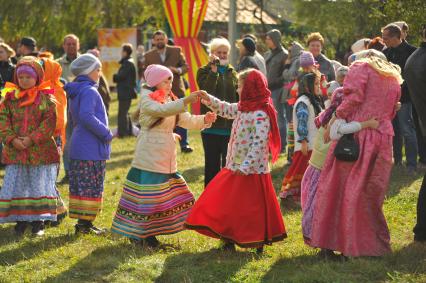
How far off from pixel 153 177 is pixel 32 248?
1.44m

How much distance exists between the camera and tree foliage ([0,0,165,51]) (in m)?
34.5

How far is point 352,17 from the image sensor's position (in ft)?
72.1

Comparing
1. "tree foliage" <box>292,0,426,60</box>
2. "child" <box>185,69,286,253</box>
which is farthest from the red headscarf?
"tree foliage" <box>292,0,426,60</box>

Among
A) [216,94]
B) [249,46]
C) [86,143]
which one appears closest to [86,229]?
[86,143]

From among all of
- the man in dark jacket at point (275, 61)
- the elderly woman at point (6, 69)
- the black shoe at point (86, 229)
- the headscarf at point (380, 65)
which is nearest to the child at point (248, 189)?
the headscarf at point (380, 65)

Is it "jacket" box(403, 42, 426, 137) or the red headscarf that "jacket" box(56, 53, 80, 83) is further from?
"jacket" box(403, 42, 426, 137)

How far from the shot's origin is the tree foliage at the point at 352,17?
41.5 ft

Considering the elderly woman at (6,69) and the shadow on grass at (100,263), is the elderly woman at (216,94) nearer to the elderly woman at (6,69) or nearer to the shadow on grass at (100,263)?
the shadow on grass at (100,263)

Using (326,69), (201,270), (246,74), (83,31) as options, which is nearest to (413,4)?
(326,69)

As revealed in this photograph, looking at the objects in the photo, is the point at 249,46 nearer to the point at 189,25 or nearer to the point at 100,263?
the point at 100,263

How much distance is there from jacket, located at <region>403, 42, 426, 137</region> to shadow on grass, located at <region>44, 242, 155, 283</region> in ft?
9.69

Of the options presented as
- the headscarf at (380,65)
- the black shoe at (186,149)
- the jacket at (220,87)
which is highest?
the headscarf at (380,65)

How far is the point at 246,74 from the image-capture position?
23.6 feet

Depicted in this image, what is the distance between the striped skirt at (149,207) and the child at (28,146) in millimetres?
1064
